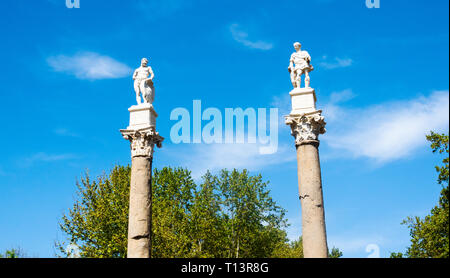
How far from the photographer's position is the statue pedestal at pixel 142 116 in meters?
17.2

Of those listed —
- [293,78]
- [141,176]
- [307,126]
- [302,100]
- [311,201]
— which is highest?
[293,78]

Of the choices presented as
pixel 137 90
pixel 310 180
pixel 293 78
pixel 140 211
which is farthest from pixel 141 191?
pixel 293 78

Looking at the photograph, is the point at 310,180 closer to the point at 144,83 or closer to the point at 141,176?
the point at 141,176

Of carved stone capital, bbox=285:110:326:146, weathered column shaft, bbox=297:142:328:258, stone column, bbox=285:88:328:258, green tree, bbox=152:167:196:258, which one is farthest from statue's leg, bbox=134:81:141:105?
green tree, bbox=152:167:196:258

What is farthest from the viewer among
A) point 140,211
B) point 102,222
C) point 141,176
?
point 102,222

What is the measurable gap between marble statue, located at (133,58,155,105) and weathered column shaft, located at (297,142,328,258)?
640 centimetres

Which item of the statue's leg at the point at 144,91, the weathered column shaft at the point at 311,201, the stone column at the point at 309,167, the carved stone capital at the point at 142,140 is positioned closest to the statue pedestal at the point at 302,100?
the stone column at the point at 309,167

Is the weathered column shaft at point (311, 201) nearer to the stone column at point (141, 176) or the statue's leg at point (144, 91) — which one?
the stone column at point (141, 176)

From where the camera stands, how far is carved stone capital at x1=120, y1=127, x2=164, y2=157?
16.8 m

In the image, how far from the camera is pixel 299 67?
16.6 m

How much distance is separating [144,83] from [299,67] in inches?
240
